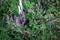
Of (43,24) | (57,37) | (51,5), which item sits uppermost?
(51,5)

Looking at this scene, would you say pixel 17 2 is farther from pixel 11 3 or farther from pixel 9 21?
pixel 9 21

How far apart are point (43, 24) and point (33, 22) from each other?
149mm

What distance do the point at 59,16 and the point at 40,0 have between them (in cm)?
42

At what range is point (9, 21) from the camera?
245 centimetres

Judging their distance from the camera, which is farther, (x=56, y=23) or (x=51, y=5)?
(x=51, y=5)

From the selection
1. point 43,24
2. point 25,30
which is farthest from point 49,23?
point 25,30

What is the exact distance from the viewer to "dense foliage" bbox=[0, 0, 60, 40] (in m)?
2.41

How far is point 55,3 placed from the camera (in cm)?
288

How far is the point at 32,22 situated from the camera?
251 centimetres

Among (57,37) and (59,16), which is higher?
(59,16)

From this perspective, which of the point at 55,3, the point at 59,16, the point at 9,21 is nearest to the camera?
the point at 9,21

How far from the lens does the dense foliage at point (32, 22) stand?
2.41 metres

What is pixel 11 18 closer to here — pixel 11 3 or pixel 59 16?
pixel 11 3

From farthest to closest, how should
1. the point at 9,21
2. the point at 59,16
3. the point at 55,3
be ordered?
the point at 55,3
the point at 59,16
the point at 9,21
